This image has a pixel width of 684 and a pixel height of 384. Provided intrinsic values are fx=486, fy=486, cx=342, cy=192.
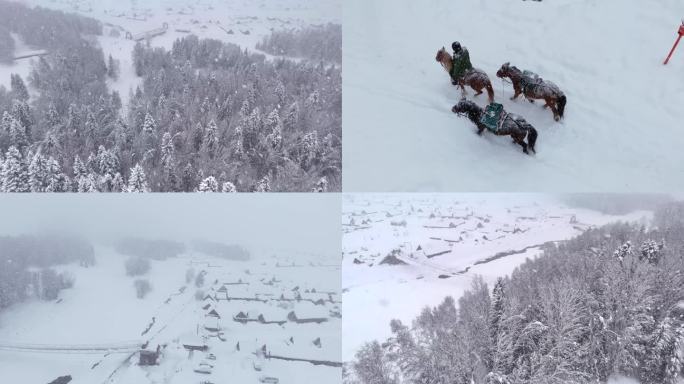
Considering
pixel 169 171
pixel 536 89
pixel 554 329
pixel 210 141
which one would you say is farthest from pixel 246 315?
pixel 536 89

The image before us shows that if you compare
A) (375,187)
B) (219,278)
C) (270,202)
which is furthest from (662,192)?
(219,278)

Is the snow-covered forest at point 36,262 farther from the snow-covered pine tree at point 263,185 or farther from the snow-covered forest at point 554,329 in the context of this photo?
the snow-covered forest at point 554,329

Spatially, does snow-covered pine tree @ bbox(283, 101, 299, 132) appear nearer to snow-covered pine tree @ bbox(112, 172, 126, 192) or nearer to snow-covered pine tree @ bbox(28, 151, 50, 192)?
snow-covered pine tree @ bbox(112, 172, 126, 192)

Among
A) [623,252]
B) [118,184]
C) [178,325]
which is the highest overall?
[118,184]

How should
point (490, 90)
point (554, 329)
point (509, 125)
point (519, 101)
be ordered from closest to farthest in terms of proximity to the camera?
point (554, 329), point (509, 125), point (490, 90), point (519, 101)

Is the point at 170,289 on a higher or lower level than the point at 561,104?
lower

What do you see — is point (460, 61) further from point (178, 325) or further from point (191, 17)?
point (178, 325)

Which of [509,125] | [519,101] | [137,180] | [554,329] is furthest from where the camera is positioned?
→ [519,101]
